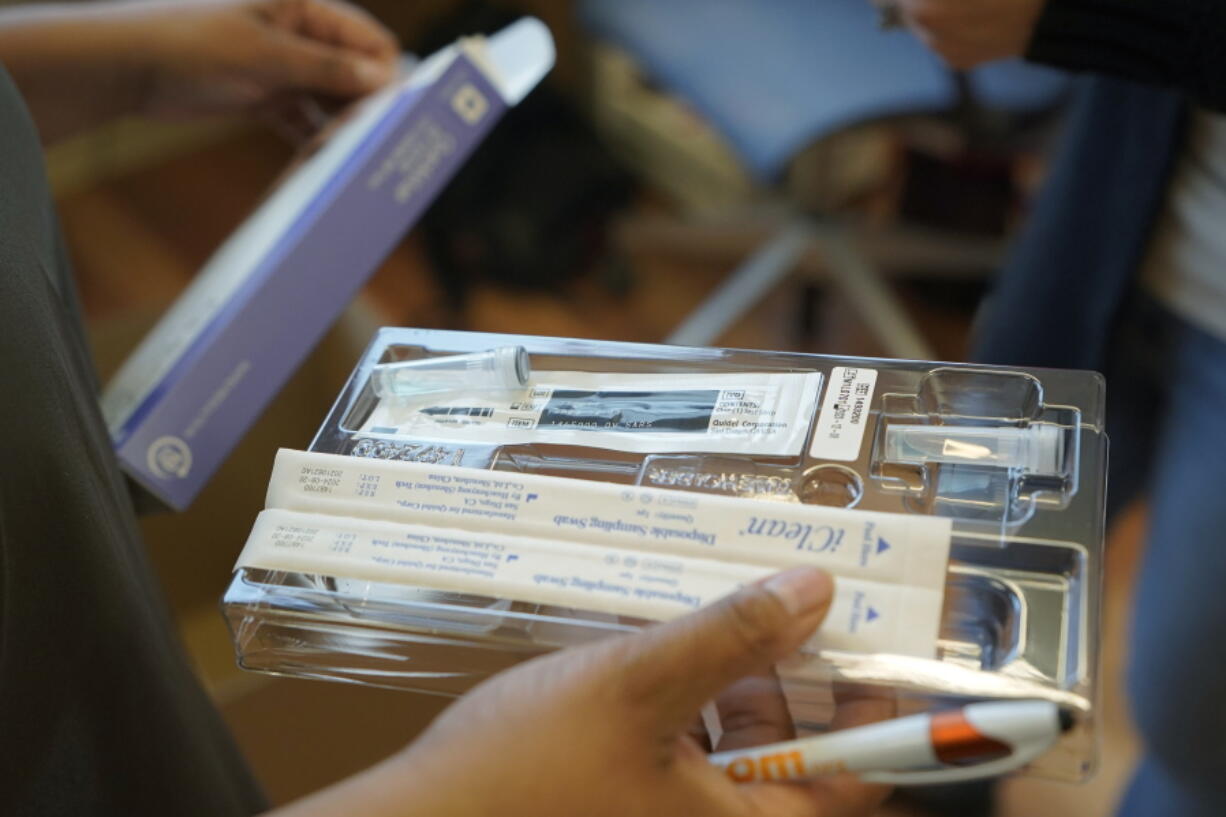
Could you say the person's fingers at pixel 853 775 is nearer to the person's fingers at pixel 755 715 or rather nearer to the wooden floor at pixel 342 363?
the person's fingers at pixel 755 715

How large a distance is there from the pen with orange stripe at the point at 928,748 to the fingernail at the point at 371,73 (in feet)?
1.71

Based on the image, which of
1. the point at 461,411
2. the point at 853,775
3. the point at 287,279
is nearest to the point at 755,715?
the point at 853,775

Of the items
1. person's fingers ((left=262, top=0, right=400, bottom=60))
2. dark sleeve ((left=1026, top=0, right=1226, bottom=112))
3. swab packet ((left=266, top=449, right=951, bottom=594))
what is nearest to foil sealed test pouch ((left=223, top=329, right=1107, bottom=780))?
swab packet ((left=266, top=449, right=951, bottom=594))

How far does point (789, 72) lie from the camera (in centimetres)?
129

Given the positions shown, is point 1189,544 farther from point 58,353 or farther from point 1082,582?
point 58,353

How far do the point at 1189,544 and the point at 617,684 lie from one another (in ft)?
1.75

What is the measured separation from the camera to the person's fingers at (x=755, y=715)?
0.40 meters

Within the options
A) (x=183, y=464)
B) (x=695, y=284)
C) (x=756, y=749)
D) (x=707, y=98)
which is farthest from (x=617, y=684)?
(x=695, y=284)

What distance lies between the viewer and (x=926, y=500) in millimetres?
419

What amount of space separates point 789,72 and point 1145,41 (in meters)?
0.75

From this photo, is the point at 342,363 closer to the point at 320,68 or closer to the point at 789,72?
the point at 320,68

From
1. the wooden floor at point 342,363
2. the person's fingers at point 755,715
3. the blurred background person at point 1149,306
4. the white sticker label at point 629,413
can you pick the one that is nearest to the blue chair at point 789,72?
the wooden floor at point 342,363

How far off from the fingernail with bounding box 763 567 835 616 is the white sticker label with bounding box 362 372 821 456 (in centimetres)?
8

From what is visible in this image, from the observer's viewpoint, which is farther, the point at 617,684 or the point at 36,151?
the point at 36,151
